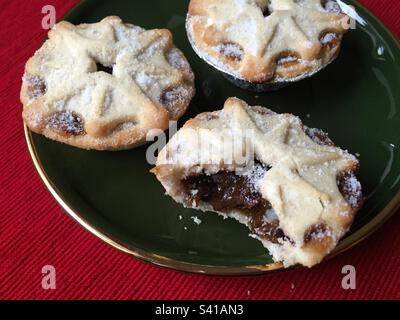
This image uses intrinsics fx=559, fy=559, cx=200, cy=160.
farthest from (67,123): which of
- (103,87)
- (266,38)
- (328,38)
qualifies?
(328,38)

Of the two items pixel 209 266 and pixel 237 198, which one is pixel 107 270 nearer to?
pixel 209 266

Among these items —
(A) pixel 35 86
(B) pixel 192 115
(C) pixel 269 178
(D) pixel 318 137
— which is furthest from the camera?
(B) pixel 192 115

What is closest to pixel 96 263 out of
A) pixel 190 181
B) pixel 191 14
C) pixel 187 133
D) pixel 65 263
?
pixel 65 263

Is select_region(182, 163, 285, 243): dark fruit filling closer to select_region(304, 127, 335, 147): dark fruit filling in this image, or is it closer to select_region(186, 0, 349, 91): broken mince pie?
select_region(304, 127, 335, 147): dark fruit filling

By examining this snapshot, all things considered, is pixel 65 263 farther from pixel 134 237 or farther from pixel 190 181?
pixel 190 181

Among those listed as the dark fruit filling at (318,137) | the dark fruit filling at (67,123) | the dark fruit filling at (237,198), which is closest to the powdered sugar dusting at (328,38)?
the dark fruit filling at (318,137)

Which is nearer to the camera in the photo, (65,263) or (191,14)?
(65,263)
